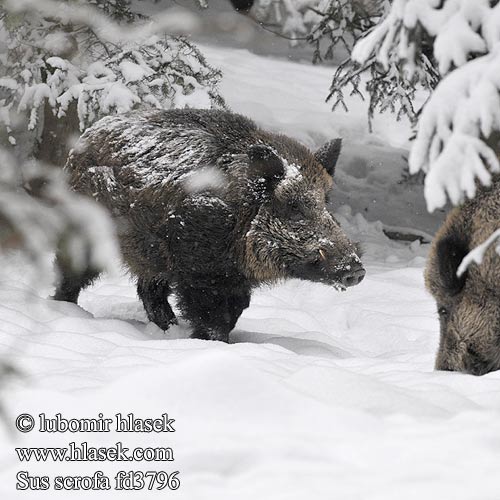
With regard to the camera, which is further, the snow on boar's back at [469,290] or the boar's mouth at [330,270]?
the boar's mouth at [330,270]

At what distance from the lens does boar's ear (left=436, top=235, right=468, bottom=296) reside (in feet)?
16.3

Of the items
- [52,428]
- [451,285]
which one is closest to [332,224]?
[451,285]

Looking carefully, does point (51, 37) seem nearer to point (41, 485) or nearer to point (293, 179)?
point (293, 179)

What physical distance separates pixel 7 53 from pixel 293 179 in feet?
20.7

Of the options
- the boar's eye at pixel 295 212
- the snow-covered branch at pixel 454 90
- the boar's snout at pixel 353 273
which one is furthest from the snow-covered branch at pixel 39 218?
the boar's eye at pixel 295 212

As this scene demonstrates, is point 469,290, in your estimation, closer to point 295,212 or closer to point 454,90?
point 454,90

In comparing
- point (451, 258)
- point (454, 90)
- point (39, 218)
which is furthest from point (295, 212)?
point (39, 218)

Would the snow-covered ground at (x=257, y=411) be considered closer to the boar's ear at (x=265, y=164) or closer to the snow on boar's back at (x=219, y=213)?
the snow on boar's back at (x=219, y=213)

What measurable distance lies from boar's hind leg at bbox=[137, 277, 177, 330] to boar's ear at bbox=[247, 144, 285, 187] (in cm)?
145

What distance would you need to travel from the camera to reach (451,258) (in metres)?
4.98

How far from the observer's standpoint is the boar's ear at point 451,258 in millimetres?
4977

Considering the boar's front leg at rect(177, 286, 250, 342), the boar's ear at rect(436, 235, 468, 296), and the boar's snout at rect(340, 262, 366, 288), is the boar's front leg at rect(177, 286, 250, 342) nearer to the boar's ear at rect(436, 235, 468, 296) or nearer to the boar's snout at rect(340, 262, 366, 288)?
the boar's snout at rect(340, 262, 366, 288)

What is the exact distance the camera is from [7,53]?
1148 cm

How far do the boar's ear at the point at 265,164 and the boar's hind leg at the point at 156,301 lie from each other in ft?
4.75
